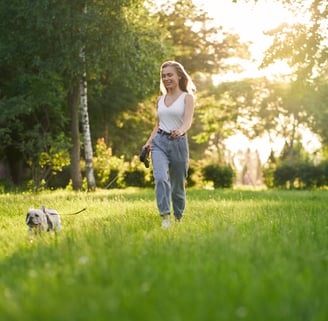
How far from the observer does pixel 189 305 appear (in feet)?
10.2

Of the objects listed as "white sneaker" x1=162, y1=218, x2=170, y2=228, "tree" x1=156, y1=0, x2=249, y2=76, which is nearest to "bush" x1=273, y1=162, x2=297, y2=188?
"tree" x1=156, y1=0, x2=249, y2=76

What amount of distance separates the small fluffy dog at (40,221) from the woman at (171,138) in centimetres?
141

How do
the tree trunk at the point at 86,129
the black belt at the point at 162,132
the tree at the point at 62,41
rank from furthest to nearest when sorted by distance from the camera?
the tree trunk at the point at 86,129 → the tree at the point at 62,41 → the black belt at the point at 162,132

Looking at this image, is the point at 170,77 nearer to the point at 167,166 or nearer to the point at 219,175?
the point at 167,166

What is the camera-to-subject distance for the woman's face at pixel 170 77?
8062 millimetres

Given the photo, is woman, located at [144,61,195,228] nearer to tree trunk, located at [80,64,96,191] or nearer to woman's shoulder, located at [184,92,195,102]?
woman's shoulder, located at [184,92,195,102]

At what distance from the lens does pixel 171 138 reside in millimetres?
7879

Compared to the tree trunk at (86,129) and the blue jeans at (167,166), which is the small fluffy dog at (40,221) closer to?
the blue jeans at (167,166)

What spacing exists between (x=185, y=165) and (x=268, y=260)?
3742 mm

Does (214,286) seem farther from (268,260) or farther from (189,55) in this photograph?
(189,55)

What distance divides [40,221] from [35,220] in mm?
89

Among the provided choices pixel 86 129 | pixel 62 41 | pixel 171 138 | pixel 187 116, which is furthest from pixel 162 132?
pixel 86 129

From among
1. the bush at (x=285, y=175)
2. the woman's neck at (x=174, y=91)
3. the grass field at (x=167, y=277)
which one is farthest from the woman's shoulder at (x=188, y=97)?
the bush at (x=285, y=175)

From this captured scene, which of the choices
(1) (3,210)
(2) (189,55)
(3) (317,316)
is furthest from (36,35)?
(3) (317,316)
